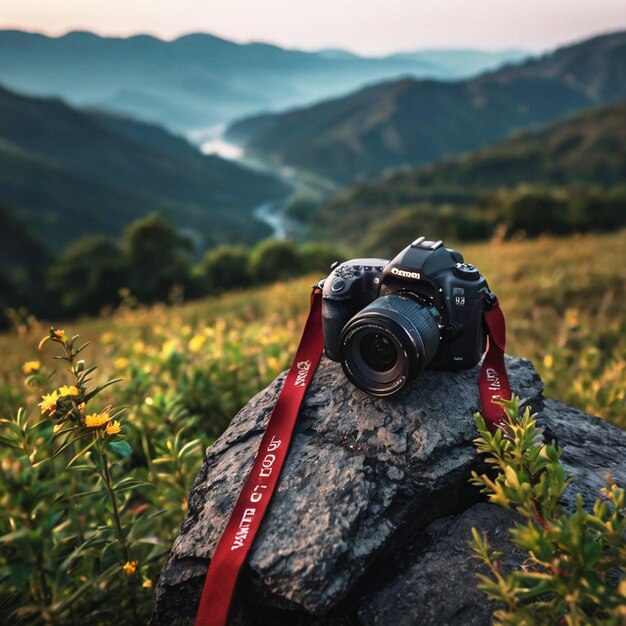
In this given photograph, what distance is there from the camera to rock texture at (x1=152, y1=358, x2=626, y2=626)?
1.82 m

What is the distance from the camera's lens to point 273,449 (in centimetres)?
223

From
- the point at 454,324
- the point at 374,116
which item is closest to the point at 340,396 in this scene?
the point at 454,324

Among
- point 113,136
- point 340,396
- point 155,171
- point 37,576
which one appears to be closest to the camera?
point 37,576

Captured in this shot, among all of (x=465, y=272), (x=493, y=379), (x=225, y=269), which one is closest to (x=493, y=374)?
(x=493, y=379)

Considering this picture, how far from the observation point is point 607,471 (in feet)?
7.59

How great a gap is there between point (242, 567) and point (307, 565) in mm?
232

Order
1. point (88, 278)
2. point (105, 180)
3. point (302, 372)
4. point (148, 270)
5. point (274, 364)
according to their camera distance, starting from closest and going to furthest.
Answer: point (302, 372) < point (274, 364) < point (148, 270) < point (88, 278) < point (105, 180)

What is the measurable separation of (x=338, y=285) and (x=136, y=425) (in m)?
1.39

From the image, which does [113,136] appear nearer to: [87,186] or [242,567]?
[87,186]

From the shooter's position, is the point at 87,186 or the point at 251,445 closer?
the point at 251,445

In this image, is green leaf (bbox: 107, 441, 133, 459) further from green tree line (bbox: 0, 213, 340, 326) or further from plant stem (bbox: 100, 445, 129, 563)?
green tree line (bbox: 0, 213, 340, 326)

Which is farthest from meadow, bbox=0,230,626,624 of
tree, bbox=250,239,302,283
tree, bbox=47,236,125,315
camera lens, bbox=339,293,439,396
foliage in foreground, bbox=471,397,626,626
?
tree, bbox=47,236,125,315

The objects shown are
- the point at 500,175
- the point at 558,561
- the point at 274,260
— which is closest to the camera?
the point at 558,561

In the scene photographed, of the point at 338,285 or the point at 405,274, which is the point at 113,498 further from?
the point at 405,274
